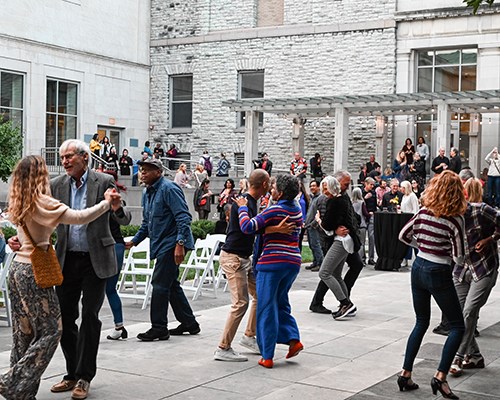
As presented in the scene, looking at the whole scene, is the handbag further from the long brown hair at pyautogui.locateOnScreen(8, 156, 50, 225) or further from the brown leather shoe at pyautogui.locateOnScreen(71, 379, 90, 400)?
the brown leather shoe at pyautogui.locateOnScreen(71, 379, 90, 400)

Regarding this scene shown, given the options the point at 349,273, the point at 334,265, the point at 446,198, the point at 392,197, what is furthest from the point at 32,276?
the point at 392,197

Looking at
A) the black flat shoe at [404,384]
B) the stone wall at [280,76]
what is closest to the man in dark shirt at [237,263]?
the black flat shoe at [404,384]

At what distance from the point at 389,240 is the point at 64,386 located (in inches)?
476

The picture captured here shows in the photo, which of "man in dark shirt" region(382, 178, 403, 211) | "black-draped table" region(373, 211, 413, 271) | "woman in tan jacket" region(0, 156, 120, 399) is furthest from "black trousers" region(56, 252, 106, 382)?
"man in dark shirt" region(382, 178, 403, 211)

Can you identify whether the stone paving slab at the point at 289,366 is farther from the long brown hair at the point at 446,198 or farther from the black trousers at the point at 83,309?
the long brown hair at the point at 446,198

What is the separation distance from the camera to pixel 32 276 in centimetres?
639

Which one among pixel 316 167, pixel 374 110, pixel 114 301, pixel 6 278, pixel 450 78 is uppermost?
pixel 450 78

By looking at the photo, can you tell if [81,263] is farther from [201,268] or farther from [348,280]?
[201,268]

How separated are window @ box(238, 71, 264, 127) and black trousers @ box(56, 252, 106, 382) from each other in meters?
32.5

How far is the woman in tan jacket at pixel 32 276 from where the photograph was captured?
633 centimetres

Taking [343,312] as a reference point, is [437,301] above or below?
above

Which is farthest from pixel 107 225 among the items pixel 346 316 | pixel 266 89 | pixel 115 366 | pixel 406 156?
pixel 266 89

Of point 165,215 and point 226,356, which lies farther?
point 165,215

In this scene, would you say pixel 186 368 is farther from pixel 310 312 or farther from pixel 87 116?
pixel 87 116
